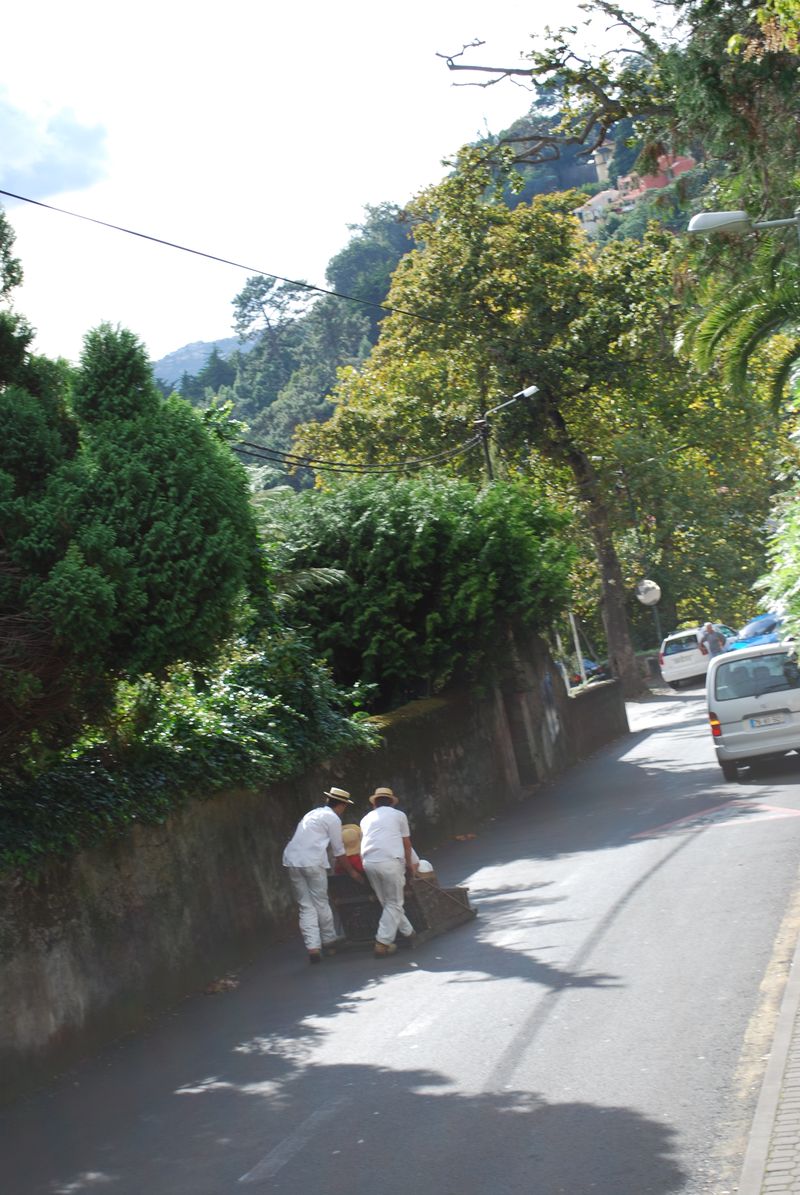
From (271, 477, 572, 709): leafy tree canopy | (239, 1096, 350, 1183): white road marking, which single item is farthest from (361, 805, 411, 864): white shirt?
(271, 477, 572, 709): leafy tree canopy

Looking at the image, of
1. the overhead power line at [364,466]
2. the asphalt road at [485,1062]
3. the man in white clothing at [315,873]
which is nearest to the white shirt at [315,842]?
the man in white clothing at [315,873]

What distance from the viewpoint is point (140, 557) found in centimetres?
925

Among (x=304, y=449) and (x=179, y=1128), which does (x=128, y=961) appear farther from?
(x=304, y=449)

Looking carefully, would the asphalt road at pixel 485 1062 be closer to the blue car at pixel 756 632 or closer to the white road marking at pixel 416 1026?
the white road marking at pixel 416 1026

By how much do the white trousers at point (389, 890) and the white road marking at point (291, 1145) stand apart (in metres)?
4.36

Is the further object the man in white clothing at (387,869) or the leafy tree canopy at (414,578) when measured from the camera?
the leafy tree canopy at (414,578)

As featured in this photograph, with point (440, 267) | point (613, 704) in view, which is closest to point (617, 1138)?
point (613, 704)

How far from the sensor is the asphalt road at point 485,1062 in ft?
21.7

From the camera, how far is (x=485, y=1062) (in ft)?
27.1

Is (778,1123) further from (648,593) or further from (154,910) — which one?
(648,593)

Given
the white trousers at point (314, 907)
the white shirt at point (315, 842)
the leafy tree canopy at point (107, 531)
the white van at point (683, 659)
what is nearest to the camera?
the leafy tree canopy at point (107, 531)

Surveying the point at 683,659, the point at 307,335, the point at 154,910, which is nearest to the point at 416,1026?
the point at 154,910

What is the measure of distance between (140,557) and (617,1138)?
15.7ft

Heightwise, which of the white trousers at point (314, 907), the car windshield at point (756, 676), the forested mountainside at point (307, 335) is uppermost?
the forested mountainside at point (307, 335)
